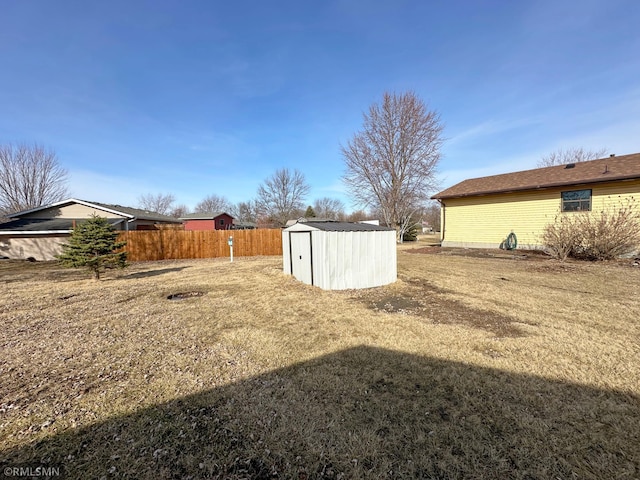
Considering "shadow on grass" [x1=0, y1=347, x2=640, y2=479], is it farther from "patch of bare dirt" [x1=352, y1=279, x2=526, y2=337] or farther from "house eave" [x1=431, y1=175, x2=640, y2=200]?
"house eave" [x1=431, y1=175, x2=640, y2=200]

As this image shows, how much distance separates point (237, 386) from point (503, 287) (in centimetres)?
675

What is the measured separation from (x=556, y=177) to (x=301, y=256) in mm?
14306

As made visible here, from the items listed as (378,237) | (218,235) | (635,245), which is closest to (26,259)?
(218,235)

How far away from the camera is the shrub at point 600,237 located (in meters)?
9.69

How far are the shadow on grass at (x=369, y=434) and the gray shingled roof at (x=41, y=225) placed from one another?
14.4 meters

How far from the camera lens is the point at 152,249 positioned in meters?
14.1

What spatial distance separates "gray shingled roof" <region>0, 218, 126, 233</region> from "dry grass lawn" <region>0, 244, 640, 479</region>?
1138 centimetres

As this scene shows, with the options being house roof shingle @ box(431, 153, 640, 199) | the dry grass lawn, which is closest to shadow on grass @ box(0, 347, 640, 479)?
the dry grass lawn

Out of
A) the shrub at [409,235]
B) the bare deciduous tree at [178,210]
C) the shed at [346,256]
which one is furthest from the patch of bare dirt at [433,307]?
the bare deciduous tree at [178,210]

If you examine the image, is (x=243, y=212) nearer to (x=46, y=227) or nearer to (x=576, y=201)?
(x=46, y=227)

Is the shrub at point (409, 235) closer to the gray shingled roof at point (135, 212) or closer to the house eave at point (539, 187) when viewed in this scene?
the house eave at point (539, 187)

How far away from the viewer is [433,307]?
5.32 metres

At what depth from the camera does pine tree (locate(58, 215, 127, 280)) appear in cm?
749

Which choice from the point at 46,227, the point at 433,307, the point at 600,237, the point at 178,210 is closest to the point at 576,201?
the point at 600,237
